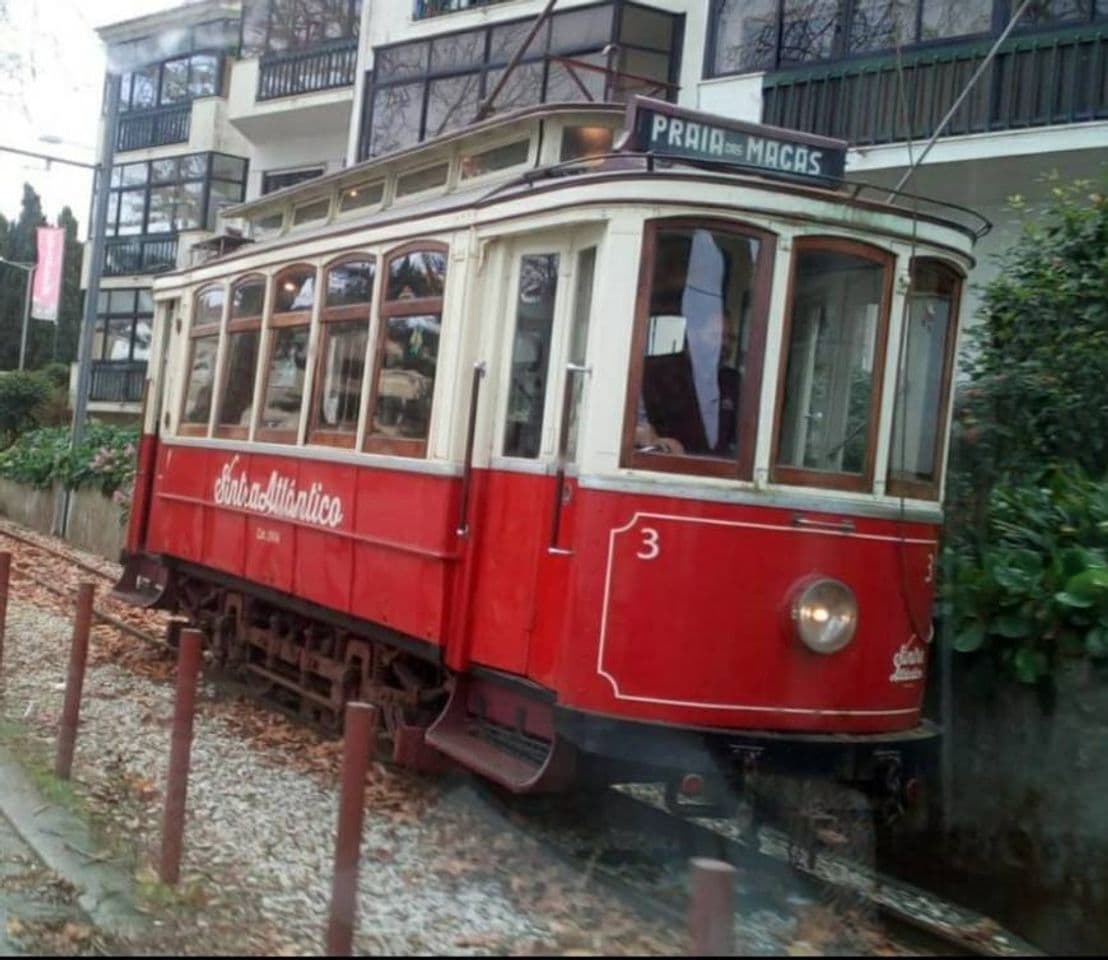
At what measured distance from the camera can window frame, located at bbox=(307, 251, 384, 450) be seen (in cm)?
759

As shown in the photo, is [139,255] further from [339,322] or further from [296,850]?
[296,850]

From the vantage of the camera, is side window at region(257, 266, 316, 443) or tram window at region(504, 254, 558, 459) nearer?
tram window at region(504, 254, 558, 459)

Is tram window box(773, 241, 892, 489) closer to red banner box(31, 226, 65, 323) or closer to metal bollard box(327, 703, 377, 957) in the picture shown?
metal bollard box(327, 703, 377, 957)

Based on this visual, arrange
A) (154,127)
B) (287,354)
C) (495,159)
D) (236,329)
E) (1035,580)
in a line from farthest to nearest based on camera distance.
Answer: (154,127)
(236,329)
(287,354)
(495,159)
(1035,580)

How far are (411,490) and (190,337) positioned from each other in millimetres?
4131

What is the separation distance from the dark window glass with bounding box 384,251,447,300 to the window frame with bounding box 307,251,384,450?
146 millimetres

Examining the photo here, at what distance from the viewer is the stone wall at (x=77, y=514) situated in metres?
19.3

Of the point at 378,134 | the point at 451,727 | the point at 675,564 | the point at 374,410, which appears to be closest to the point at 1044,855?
the point at 675,564

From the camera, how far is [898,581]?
606 cm

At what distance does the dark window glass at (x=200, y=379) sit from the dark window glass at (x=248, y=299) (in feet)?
1.19

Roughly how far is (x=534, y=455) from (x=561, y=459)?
0.27 meters

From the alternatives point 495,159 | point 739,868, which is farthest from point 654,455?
point 495,159

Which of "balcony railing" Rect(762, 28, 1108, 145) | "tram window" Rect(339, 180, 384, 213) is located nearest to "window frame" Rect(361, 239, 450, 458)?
"tram window" Rect(339, 180, 384, 213)

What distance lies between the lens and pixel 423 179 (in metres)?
8.15
